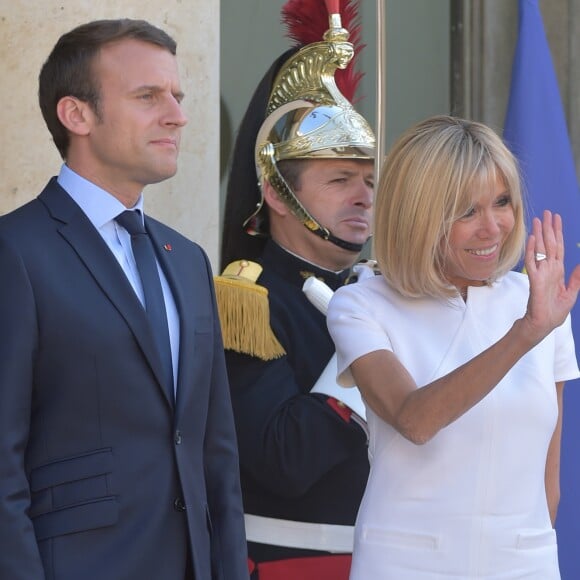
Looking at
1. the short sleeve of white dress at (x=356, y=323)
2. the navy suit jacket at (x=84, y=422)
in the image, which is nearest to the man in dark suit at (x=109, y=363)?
the navy suit jacket at (x=84, y=422)

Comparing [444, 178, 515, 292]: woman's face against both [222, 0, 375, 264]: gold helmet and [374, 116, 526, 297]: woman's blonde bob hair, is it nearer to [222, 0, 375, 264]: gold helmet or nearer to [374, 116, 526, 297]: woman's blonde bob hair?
[374, 116, 526, 297]: woman's blonde bob hair

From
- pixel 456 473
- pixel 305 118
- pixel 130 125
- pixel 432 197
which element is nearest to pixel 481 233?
pixel 432 197

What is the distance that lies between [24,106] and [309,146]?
2.57 ft

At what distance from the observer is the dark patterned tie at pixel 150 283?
2684 mm

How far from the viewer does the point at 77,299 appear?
256cm

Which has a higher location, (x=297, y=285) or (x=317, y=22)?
(x=317, y=22)

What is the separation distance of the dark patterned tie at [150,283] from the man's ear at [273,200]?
938 millimetres

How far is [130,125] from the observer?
2812 millimetres

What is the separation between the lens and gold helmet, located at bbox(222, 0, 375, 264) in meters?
3.73

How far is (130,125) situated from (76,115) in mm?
108

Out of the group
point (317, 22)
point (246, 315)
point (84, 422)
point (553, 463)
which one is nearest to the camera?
point (84, 422)

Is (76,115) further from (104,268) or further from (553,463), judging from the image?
(553,463)

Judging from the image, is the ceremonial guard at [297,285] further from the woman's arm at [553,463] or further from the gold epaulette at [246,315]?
the woman's arm at [553,463]

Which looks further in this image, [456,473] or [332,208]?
[332,208]
